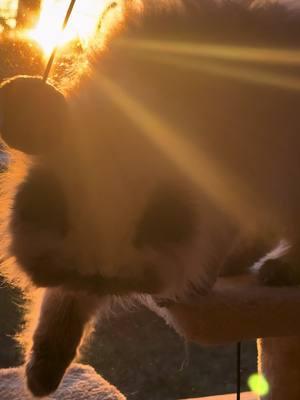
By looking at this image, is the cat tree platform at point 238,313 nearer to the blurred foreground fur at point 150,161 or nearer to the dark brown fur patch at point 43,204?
the blurred foreground fur at point 150,161

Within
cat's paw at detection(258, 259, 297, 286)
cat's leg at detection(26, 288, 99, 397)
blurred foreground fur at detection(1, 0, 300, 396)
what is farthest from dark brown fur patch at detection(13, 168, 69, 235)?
cat's paw at detection(258, 259, 297, 286)

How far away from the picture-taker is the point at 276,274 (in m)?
0.79

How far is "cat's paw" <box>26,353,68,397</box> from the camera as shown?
0.60m

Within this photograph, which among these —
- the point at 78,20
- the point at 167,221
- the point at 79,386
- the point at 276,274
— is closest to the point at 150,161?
the point at 167,221

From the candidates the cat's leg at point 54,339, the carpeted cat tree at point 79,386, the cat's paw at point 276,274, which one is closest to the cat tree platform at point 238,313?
the cat's paw at point 276,274

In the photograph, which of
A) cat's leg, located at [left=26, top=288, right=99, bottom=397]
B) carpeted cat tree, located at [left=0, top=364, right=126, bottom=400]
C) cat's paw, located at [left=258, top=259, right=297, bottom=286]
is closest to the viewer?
cat's leg, located at [left=26, top=288, right=99, bottom=397]

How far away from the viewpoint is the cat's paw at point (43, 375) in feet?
1.95

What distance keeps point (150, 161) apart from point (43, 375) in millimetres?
257

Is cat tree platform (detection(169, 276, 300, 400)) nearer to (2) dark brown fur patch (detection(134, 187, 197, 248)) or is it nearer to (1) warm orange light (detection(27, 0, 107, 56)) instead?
(2) dark brown fur patch (detection(134, 187, 197, 248))

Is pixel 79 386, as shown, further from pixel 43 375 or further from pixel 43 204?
pixel 43 204

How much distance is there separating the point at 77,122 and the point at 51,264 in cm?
13

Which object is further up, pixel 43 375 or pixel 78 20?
pixel 78 20

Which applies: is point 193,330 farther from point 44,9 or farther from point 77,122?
point 44,9

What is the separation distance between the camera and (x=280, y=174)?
2.25 ft
